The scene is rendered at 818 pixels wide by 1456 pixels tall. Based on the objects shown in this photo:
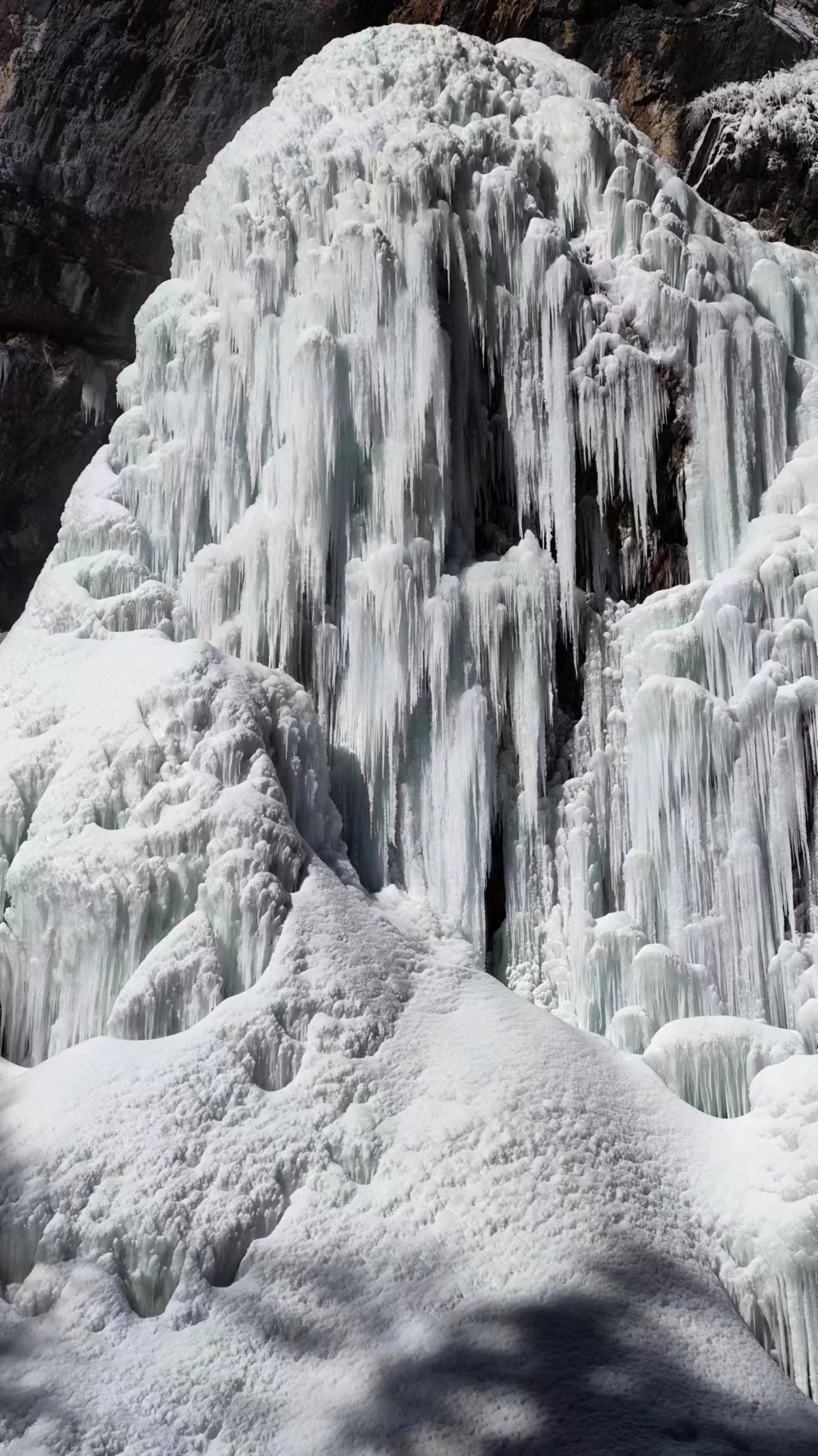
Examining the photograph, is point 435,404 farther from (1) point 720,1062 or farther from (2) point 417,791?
(1) point 720,1062

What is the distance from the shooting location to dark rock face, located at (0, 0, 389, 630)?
13.2 meters

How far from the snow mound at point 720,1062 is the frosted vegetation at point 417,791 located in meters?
0.02

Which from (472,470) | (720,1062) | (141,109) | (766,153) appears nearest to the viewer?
(720,1062)

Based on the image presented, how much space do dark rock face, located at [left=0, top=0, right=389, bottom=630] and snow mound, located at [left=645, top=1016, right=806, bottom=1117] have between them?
10.6m

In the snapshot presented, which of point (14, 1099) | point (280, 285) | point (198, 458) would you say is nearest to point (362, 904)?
point (14, 1099)

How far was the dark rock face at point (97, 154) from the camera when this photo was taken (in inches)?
519

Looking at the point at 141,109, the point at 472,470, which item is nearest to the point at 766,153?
the point at 472,470

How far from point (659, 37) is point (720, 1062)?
36.0ft

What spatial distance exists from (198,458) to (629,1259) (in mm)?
6752

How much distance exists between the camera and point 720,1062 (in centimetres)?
711

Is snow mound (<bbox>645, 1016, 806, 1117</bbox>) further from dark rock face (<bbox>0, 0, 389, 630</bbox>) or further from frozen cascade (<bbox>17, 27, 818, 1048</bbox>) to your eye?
dark rock face (<bbox>0, 0, 389, 630</bbox>)

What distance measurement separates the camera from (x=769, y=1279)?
5.72m

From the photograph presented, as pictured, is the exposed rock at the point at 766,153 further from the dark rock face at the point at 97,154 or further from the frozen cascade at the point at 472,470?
the dark rock face at the point at 97,154

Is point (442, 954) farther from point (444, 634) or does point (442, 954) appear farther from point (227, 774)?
point (444, 634)
